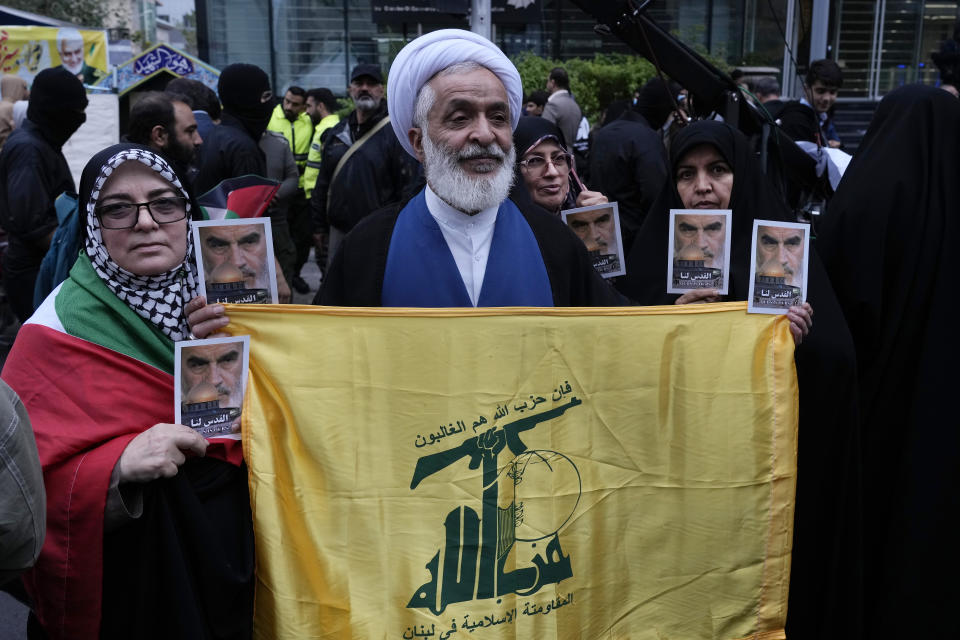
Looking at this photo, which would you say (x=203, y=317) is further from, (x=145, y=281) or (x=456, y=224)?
(x=456, y=224)

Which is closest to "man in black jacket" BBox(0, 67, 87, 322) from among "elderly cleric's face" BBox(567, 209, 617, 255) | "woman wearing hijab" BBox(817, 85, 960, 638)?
"elderly cleric's face" BBox(567, 209, 617, 255)

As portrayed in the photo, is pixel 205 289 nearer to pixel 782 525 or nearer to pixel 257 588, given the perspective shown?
pixel 257 588

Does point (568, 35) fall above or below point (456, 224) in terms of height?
above

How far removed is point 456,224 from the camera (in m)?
2.78

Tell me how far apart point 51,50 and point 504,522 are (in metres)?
15.1

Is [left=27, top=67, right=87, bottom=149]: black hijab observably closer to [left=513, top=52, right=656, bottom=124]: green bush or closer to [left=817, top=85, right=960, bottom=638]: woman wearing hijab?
[left=817, top=85, right=960, bottom=638]: woman wearing hijab

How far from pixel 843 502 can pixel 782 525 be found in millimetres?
448

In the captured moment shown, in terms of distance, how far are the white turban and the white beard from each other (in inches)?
7.8

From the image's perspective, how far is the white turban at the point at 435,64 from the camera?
2738 mm

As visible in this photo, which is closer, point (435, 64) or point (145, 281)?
point (145, 281)

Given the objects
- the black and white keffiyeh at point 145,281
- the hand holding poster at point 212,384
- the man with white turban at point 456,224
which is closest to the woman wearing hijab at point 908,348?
the man with white turban at point 456,224

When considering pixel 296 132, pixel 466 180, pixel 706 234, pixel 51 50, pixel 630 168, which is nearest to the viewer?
pixel 466 180

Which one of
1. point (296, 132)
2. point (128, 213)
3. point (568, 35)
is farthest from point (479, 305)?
point (568, 35)

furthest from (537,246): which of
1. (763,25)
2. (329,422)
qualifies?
(763,25)
